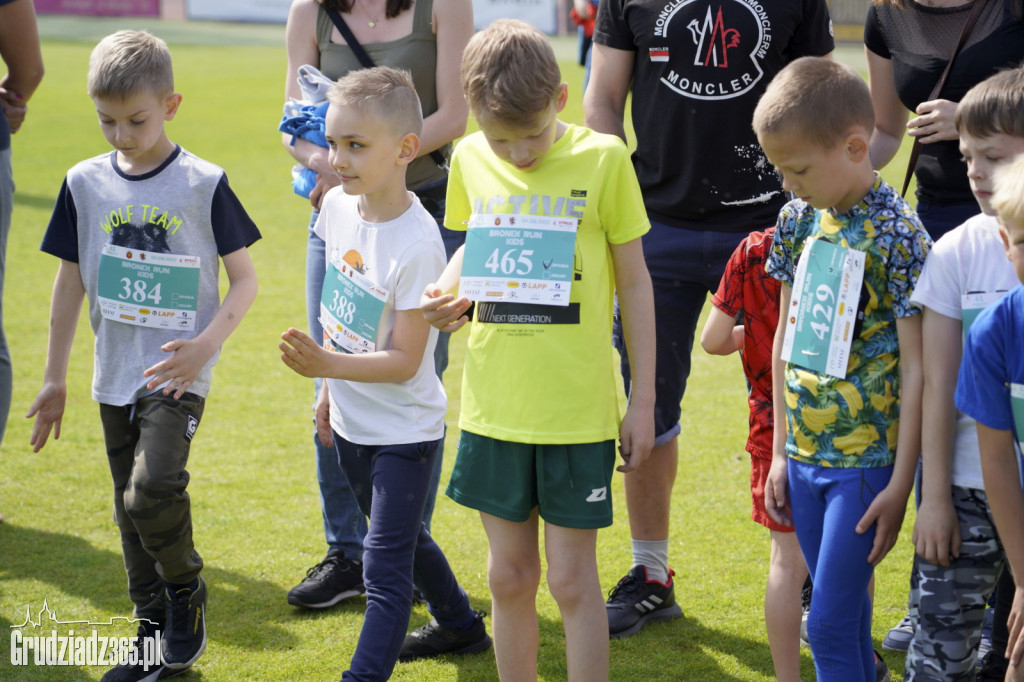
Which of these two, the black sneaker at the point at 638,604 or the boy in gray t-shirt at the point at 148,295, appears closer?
the boy in gray t-shirt at the point at 148,295

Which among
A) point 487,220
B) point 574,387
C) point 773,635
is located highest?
point 487,220

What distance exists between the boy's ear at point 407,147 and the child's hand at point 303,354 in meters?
0.56

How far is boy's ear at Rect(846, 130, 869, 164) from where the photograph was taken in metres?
2.29

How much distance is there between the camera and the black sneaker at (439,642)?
3.24 m

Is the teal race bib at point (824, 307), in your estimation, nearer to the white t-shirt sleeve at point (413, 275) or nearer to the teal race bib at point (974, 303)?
the teal race bib at point (974, 303)

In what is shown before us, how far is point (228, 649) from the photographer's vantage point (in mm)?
3279

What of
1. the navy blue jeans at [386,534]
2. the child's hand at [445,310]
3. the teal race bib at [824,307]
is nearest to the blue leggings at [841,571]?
the teal race bib at [824,307]

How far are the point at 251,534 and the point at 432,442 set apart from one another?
152cm

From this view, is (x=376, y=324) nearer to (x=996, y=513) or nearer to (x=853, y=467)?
(x=853, y=467)

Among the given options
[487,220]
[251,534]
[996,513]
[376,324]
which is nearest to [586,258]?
[487,220]

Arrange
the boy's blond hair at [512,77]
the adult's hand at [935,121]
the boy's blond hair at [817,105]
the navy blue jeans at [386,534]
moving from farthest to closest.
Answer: the adult's hand at [935,121] < the navy blue jeans at [386,534] < the boy's blond hair at [512,77] < the boy's blond hair at [817,105]

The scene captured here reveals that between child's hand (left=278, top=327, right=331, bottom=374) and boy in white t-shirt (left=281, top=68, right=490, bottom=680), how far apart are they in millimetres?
37

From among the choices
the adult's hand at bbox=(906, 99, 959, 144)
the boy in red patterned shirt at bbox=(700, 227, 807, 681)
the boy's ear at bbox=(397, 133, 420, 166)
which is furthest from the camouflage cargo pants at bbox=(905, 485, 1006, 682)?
the boy's ear at bbox=(397, 133, 420, 166)

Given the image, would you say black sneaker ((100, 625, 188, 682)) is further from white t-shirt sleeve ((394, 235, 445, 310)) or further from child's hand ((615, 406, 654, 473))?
child's hand ((615, 406, 654, 473))
